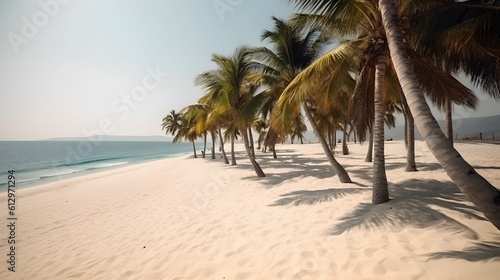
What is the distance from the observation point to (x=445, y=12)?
5.57 meters

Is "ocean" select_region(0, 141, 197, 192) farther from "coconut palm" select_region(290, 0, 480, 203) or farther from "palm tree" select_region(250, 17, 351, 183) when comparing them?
"coconut palm" select_region(290, 0, 480, 203)

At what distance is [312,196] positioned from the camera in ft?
23.2

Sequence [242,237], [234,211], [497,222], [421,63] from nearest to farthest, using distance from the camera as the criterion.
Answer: [497,222] → [242,237] → [421,63] → [234,211]

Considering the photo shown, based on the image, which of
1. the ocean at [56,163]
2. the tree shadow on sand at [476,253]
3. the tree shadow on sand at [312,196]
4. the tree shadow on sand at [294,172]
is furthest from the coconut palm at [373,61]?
the ocean at [56,163]

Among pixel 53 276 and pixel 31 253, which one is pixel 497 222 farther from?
pixel 31 253

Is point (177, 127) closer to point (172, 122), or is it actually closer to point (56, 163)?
point (172, 122)

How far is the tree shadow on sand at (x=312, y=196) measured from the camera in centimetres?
655

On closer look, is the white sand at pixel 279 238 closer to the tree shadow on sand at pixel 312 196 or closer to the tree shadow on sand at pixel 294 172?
the tree shadow on sand at pixel 312 196

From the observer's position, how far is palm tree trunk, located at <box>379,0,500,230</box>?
232 cm

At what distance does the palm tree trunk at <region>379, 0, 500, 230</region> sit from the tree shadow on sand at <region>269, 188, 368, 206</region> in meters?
3.98

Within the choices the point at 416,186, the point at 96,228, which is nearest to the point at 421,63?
the point at 416,186

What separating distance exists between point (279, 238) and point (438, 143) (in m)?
3.17

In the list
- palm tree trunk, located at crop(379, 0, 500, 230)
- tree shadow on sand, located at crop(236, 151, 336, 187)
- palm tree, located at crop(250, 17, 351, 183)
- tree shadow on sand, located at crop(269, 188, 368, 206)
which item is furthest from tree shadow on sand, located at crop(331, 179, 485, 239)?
tree shadow on sand, located at crop(236, 151, 336, 187)

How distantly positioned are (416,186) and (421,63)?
388 cm
